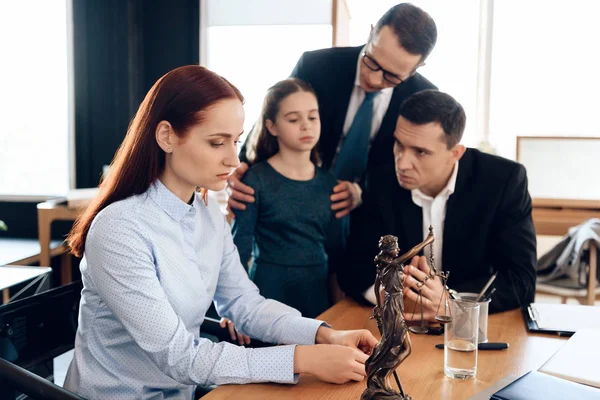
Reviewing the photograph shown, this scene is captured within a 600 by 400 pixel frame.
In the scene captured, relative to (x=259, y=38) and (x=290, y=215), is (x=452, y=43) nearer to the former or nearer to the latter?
(x=259, y=38)

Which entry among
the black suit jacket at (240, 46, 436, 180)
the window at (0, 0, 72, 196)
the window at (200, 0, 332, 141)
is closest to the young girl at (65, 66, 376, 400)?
the black suit jacket at (240, 46, 436, 180)

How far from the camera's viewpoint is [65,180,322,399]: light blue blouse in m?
1.17

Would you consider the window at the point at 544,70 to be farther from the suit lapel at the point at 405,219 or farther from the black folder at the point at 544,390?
the black folder at the point at 544,390

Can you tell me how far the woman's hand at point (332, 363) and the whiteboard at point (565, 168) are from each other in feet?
11.5

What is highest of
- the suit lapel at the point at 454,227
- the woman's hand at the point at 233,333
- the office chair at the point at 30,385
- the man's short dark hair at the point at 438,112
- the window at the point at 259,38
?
the window at the point at 259,38

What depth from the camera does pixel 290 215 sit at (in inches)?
83.7

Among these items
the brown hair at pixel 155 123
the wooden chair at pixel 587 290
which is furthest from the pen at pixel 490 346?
the wooden chair at pixel 587 290

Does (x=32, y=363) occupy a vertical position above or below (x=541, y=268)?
above

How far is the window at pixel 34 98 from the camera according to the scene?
483cm

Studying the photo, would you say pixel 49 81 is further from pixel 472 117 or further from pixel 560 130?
pixel 560 130

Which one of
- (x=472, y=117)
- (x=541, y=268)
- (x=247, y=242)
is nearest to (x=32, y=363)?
(x=247, y=242)

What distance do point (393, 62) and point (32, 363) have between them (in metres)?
1.38

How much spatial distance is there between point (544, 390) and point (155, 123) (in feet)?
2.82

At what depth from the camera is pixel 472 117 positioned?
16.2 ft
